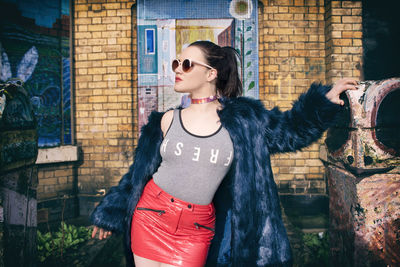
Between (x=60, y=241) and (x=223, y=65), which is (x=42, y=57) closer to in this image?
(x=60, y=241)

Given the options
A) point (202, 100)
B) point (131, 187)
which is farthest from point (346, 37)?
point (131, 187)

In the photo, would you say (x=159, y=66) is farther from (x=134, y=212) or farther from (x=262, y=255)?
(x=262, y=255)

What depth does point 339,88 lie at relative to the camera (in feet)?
5.50

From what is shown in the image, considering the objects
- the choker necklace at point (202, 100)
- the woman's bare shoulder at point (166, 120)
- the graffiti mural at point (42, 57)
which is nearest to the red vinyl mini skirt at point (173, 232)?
the woman's bare shoulder at point (166, 120)

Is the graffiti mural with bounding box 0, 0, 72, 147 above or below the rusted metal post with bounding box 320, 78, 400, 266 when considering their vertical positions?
above

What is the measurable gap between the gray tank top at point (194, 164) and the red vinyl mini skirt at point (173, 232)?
7 cm

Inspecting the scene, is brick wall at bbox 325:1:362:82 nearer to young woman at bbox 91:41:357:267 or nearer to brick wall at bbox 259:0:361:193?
brick wall at bbox 259:0:361:193

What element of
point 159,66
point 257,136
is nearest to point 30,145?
point 257,136

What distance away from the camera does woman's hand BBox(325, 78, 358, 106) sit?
163cm

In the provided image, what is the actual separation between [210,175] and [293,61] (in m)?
3.67

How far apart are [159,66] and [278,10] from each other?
2.41 m

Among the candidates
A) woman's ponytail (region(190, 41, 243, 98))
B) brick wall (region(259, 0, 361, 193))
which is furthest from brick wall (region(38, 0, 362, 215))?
woman's ponytail (region(190, 41, 243, 98))

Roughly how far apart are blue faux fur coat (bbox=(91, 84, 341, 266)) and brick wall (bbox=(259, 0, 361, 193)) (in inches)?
112

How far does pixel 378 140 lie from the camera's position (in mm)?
2232
